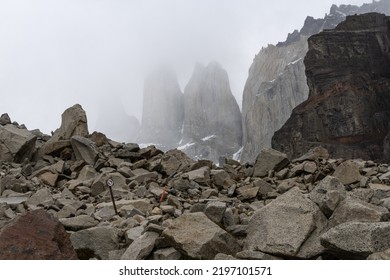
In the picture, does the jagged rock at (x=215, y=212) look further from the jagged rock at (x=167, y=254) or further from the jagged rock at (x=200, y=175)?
the jagged rock at (x=200, y=175)

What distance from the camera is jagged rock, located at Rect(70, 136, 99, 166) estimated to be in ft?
50.6

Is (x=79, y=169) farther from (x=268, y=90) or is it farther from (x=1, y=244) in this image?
(x=268, y=90)

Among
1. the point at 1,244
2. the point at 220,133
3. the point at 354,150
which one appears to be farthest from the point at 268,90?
the point at 1,244

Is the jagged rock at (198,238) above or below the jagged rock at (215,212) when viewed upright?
below

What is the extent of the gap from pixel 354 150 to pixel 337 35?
14.9m

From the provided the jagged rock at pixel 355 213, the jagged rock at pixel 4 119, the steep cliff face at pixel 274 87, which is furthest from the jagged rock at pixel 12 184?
the steep cliff face at pixel 274 87

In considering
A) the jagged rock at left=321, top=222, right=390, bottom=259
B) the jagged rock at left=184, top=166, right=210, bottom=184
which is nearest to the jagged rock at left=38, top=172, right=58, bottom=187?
the jagged rock at left=184, top=166, right=210, bottom=184

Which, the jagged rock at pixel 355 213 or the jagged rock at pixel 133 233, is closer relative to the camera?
the jagged rock at pixel 355 213

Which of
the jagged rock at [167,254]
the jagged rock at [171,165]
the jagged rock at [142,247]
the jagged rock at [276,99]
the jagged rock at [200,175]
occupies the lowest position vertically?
the jagged rock at [167,254]

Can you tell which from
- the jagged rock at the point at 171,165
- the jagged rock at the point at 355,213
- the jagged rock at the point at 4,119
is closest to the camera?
the jagged rock at the point at 355,213

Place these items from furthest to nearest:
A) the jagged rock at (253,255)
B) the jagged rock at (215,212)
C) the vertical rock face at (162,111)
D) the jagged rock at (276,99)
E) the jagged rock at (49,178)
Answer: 1. the vertical rock face at (162,111)
2. the jagged rock at (276,99)
3. the jagged rock at (49,178)
4. the jagged rock at (215,212)
5. the jagged rock at (253,255)

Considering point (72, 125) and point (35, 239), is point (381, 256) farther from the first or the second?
point (72, 125)

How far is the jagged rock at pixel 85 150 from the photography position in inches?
607

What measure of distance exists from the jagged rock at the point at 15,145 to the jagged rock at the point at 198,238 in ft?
37.5
